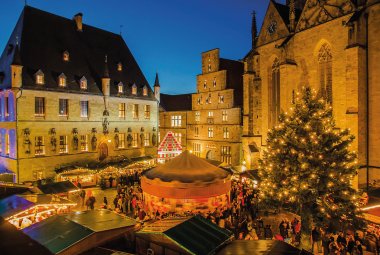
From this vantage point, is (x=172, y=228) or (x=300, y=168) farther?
(x=300, y=168)

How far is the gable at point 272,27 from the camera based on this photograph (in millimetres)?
26109

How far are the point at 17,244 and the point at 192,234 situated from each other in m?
6.17

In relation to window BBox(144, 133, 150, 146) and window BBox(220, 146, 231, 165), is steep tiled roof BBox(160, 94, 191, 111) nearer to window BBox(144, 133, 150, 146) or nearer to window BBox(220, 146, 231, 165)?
window BBox(144, 133, 150, 146)

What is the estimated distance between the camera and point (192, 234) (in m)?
8.45

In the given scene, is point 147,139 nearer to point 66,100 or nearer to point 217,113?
point 217,113

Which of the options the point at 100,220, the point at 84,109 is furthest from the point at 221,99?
the point at 100,220

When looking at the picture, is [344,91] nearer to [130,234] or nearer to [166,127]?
[130,234]

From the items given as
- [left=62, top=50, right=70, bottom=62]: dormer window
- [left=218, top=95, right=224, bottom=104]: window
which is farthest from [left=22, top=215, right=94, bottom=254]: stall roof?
[left=218, top=95, right=224, bottom=104]: window

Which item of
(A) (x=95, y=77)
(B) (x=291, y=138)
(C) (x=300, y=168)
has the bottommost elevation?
(C) (x=300, y=168)

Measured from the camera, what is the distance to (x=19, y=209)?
11305 mm

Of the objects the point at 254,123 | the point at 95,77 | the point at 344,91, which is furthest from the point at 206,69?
the point at 344,91

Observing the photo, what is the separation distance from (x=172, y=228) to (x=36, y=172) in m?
21.4

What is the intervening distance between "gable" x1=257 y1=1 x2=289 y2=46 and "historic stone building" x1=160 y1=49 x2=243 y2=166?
21.5ft

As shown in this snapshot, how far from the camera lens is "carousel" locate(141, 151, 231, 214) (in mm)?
15500
